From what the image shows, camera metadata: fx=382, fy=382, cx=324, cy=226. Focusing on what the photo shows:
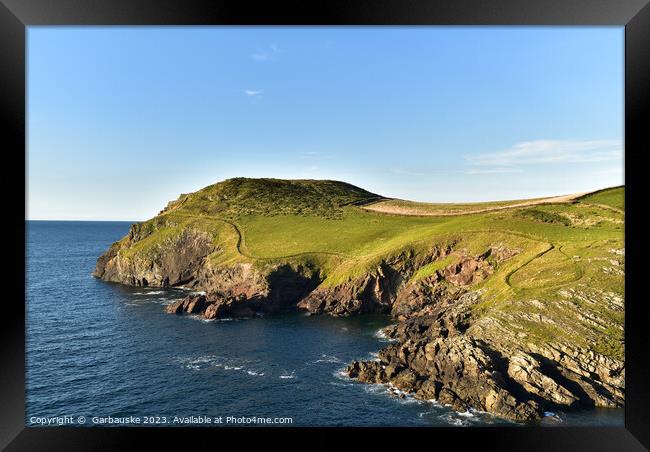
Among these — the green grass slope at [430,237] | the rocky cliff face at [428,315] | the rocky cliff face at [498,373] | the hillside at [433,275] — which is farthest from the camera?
the green grass slope at [430,237]

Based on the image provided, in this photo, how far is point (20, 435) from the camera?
13297 millimetres

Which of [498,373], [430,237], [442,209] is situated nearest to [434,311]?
[430,237]

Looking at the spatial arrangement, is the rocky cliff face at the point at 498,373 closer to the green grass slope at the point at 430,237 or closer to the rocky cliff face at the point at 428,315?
the rocky cliff face at the point at 428,315

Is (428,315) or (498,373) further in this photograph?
(428,315)

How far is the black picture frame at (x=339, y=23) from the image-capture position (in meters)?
12.9

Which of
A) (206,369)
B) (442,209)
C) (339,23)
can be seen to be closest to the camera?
(339,23)

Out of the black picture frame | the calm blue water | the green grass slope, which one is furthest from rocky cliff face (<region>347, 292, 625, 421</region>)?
the black picture frame

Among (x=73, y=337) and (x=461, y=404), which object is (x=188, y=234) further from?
(x=461, y=404)

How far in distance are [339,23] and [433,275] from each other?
191ft

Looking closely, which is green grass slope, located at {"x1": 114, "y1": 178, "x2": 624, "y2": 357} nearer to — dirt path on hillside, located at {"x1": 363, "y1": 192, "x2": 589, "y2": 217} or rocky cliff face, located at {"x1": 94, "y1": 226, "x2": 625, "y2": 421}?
rocky cliff face, located at {"x1": 94, "y1": 226, "x2": 625, "y2": 421}

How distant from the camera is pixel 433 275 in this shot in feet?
218

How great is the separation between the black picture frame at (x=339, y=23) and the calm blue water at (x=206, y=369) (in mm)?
17380

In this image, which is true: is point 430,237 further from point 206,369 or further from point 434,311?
point 206,369

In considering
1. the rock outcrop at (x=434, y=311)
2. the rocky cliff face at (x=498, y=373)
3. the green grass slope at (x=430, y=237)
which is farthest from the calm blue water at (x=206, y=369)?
the green grass slope at (x=430, y=237)
